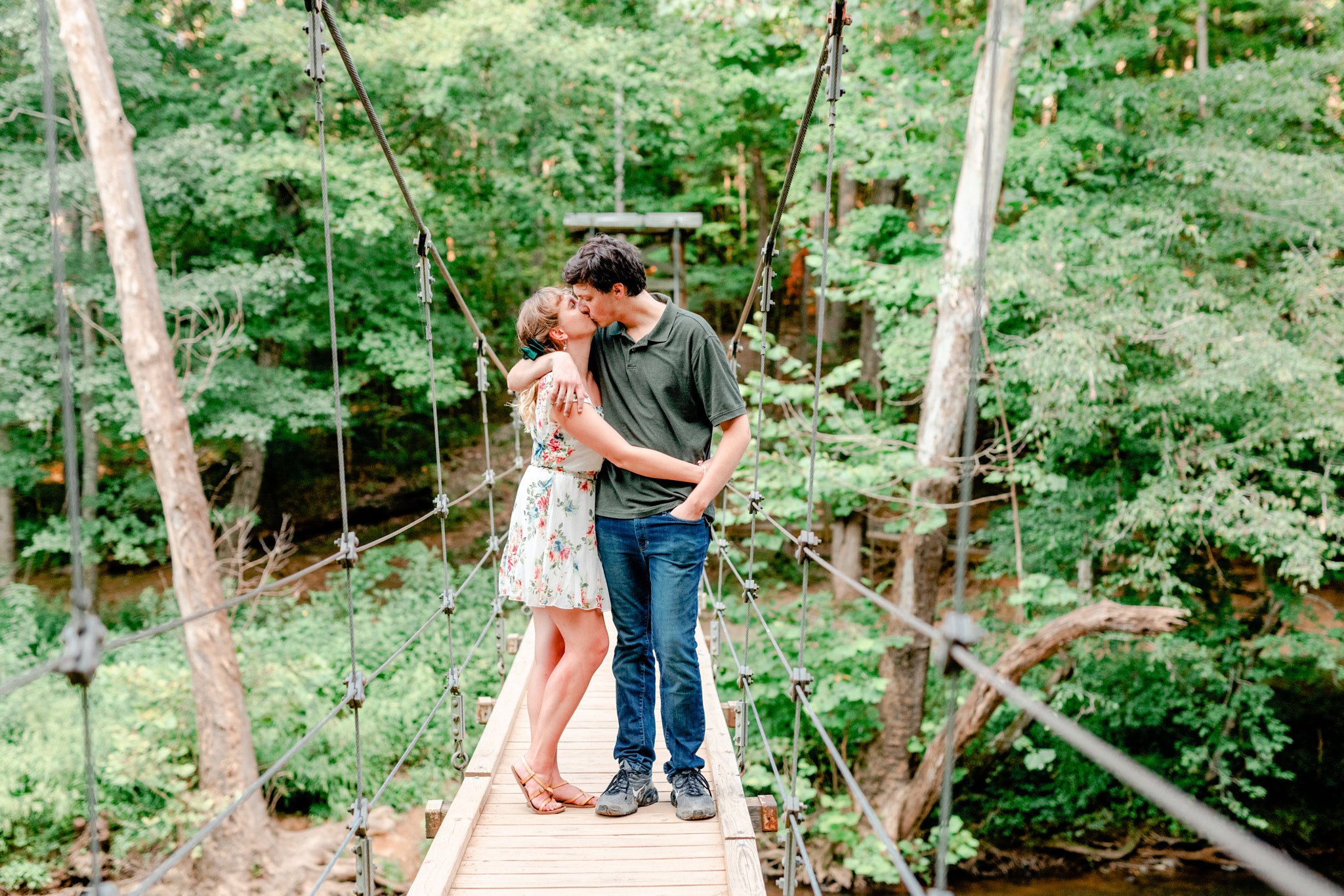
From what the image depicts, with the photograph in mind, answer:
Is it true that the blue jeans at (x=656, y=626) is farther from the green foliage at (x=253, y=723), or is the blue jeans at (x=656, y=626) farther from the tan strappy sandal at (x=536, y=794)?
the green foliage at (x=253, y=723)

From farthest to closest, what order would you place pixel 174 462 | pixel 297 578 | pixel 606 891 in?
pixel 174 462 → pixel 297 578 → pixel 606 891

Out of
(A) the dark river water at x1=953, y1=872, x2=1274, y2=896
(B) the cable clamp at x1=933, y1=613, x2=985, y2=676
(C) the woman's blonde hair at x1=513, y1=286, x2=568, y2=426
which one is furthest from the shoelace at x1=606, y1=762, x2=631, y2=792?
(A) the dark river water at x1=953, y1=872, x2=1274, y2=896

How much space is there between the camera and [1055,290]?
178 inches

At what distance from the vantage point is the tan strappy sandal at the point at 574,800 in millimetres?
1776

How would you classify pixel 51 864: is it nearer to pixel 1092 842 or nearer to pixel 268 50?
pixel 268 50

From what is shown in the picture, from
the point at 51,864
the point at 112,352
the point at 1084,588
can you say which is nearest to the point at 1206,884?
the point at 1084,588

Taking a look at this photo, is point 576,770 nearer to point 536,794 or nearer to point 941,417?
point 536,794

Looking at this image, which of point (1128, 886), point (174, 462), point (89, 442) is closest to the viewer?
point (174, 462)

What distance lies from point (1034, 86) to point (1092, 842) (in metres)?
4.98

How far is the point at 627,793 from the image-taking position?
5.69 feet

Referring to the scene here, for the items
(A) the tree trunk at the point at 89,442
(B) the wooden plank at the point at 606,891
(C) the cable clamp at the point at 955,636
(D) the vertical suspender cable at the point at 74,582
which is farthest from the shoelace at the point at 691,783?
(A) the tree trunk at the point at 89,442

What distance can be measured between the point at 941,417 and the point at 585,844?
3942 millimetres

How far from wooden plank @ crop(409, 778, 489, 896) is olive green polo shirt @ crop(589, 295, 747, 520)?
635 millimetres

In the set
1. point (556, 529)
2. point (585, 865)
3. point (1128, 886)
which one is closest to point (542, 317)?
point (556, 529)
